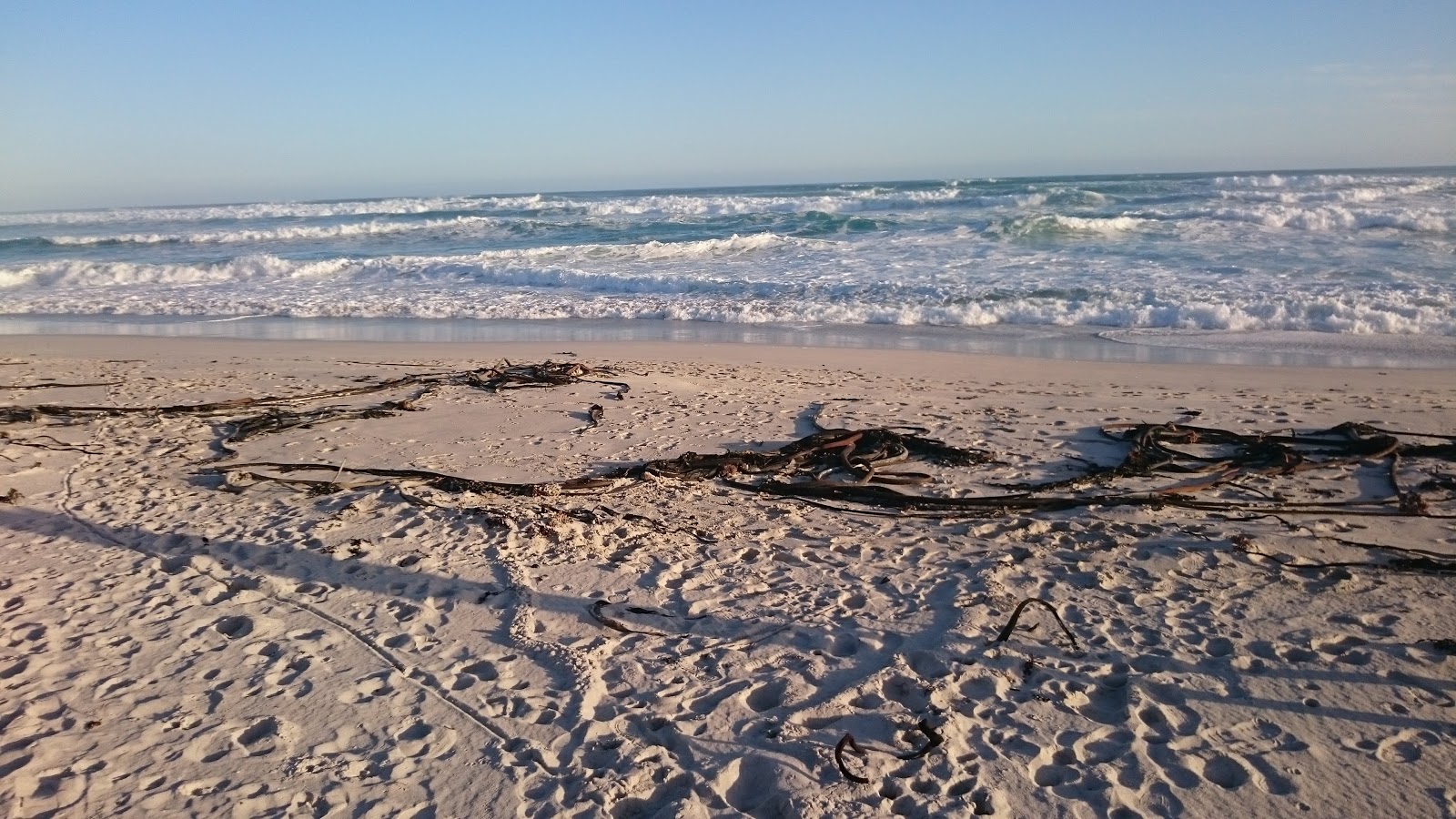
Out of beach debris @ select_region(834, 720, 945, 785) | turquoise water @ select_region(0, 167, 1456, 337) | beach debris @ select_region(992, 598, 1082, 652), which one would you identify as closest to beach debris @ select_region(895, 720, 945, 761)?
beach debris @ select_region(834, 720, 945, 785)

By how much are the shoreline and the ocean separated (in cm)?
16

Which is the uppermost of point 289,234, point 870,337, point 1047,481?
point 289,234

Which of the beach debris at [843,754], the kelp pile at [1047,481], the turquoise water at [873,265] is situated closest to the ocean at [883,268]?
the turquoise water at [873,265]

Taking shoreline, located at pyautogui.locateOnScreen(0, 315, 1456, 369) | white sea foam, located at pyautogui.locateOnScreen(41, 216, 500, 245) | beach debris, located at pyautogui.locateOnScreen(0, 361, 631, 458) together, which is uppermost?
white sea foam, located at pyautogui.locateOnScreen(41, 216, 500, 245)

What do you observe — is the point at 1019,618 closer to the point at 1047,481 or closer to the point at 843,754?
the point at 843,754

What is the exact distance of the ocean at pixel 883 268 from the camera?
11742mm

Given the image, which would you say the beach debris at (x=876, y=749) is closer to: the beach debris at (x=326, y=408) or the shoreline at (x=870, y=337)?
the beach debris at (x=326, y=408)

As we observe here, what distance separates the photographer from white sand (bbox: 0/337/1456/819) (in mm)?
2424

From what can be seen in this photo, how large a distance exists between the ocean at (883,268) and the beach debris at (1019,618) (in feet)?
26.2

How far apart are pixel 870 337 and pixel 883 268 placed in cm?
618

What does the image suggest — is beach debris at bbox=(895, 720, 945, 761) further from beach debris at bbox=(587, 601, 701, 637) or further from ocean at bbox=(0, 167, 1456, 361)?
ocean at bbox=(0, 167, 1456, 361)

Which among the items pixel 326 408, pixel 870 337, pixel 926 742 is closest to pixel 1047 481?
pixel 926 742

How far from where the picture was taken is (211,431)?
20.3 ft

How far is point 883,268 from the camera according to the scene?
16.9 m
